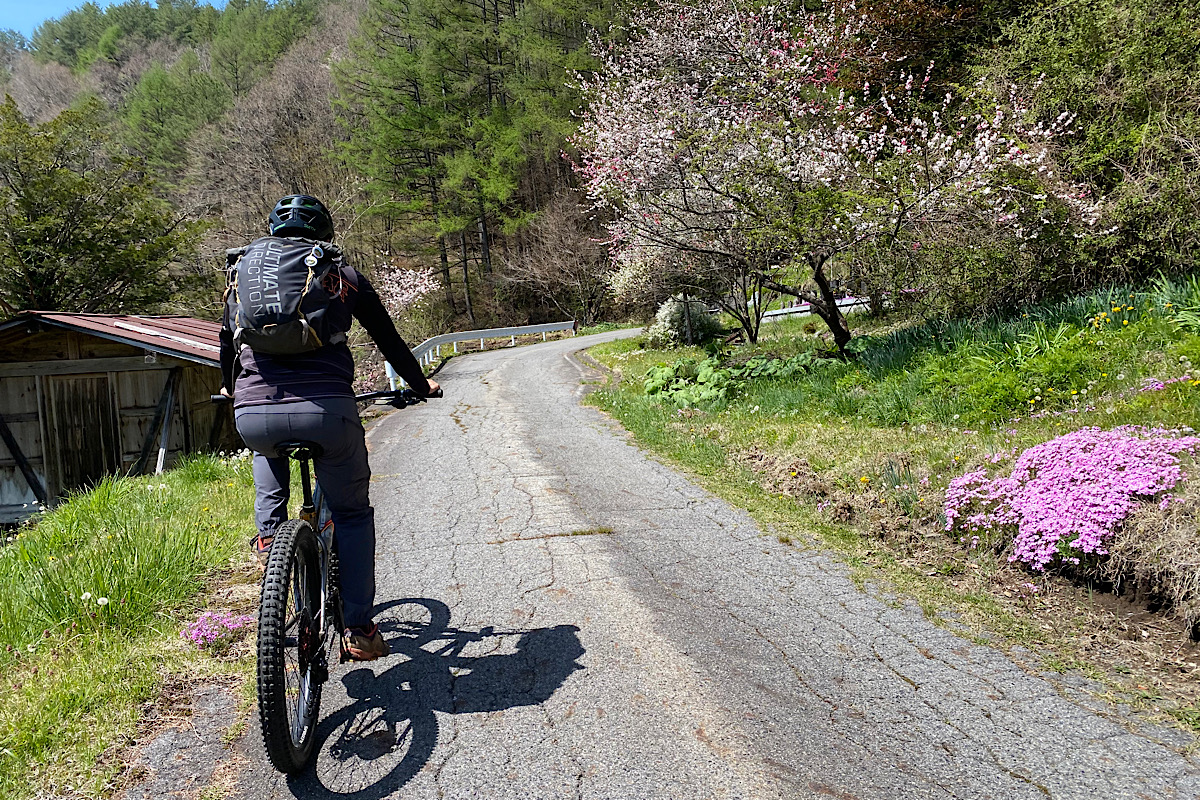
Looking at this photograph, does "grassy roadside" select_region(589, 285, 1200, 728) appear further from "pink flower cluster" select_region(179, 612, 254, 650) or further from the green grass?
the green grass

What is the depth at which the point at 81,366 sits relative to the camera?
12.7 meters

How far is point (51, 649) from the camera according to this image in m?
3.56

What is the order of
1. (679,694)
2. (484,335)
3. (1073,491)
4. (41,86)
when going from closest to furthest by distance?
1. (679,694)
2. (1073,491)
3. (484,335)
4. (41,86)

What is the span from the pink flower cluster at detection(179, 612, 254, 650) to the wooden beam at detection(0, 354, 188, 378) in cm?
1006

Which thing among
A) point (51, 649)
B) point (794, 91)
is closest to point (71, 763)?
point (51, 649)

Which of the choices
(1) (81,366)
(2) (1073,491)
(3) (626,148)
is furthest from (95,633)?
(1) (81,366)

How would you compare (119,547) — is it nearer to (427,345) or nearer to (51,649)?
(51,649)

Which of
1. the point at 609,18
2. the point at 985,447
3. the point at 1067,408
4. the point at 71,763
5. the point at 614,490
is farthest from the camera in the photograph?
the point at 609,18

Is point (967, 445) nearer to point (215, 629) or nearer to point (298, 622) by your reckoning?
point (298, 622)

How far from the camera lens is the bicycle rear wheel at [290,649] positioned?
2.42 metres

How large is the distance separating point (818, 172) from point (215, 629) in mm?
9092

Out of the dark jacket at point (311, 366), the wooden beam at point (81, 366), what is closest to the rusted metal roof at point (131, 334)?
the wooden beam at point (81, 366)

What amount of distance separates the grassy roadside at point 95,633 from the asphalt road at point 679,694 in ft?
2.03

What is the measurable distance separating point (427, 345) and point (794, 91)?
1355 centimetres
